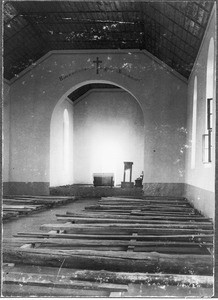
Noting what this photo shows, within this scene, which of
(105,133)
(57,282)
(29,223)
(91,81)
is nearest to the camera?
(57,282)

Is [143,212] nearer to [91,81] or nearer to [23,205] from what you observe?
[23,205]

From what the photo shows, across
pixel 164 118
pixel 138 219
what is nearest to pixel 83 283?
pixel 138 219

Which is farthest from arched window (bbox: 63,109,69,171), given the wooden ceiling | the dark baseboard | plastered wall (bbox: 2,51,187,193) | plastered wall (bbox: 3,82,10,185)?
the wooden ceiling

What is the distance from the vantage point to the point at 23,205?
29.9 feet

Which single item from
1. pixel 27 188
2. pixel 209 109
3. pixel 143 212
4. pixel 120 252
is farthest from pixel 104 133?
pixel 120 252

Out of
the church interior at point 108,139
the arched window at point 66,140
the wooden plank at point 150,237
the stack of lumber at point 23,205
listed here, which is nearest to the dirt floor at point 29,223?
→ the church interior at point 108,139

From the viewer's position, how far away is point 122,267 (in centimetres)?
370

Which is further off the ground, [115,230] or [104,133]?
[104,133]

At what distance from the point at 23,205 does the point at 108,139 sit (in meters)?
9.77

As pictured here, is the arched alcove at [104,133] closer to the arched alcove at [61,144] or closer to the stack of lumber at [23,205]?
the arched alcove at [61,144]

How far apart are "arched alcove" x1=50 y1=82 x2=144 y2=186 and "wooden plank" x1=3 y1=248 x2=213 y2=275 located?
14159mm

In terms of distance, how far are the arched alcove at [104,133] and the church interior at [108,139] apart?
47mm

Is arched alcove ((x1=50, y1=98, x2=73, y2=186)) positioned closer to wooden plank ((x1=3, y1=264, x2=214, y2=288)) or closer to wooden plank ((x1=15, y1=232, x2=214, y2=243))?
wooden plank ((x1=15, y1=232, x2=214, y2=243))

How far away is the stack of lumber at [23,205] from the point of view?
7816 mm
